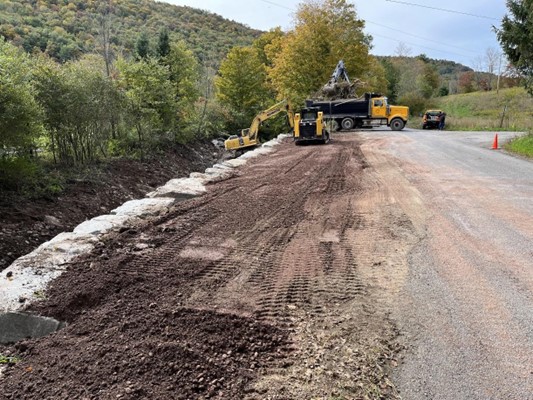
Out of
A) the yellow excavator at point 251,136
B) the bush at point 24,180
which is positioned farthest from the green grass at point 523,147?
the bush at point 24,180

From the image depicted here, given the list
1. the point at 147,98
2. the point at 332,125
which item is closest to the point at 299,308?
the point at 147,98

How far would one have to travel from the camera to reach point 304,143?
1936cm

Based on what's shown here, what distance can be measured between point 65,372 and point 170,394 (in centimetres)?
92

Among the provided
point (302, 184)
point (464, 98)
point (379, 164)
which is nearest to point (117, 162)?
point (302, 184)

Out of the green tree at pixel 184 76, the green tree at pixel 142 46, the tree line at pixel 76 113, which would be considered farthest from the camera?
the green tree at pixel 142 46

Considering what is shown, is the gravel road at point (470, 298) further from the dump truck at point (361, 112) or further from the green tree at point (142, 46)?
the green tree at point (142, 46)

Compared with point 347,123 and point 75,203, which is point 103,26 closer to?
point 75,203

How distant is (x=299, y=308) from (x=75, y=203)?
702cm

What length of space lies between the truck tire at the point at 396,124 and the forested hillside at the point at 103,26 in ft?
61.0

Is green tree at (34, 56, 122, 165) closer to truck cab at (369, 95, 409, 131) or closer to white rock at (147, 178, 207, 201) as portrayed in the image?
white rock at (147, 178, 207, 201)

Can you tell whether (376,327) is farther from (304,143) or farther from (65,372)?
(304,143)

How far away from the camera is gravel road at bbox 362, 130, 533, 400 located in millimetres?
2959

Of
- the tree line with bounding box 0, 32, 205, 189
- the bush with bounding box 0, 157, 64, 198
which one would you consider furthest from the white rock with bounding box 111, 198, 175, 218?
the tree line with bounding box 0, 32, 205, 189

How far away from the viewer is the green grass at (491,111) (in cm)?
3144
